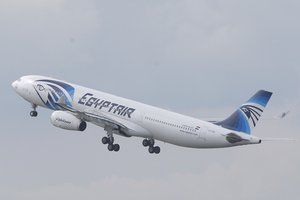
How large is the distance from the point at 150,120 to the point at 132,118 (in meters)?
3.03

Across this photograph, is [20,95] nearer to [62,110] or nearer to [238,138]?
[62,110]

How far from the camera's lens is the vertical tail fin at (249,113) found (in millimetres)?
134375

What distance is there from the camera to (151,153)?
489ft

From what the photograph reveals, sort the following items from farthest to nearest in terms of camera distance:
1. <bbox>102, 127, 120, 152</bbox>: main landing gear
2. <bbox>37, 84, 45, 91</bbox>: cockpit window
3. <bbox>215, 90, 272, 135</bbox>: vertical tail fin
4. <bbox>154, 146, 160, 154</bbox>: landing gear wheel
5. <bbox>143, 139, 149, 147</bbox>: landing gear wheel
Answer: <bbox>37, 84, 45, 91</bbox>: cockpit window, <bbox>154, 146, 160, 154</bbox>: landing gear wheel, <bbox>143, 139, 149, 147</bbox>: landing gear wheel, <bbox>102, 127, 120, 152</bbox>: main landing gear, <bbox>215, 90, 272, 135</bbox>: vertical tail fin

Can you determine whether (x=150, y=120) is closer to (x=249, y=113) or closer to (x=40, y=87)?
(x=249, y=113)

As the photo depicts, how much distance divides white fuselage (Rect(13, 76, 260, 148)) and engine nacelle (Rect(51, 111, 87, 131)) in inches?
43.6

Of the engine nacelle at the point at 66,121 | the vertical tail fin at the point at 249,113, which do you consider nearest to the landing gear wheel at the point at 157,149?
the engine nacelle at the point at 66,121

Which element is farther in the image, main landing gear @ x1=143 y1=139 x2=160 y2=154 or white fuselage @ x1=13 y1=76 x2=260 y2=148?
main landing gear @ x1=143 y1=139 x2=160 y2=154

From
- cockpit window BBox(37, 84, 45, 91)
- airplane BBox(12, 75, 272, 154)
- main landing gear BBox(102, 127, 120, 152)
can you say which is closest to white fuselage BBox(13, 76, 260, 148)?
airplane BBox(12, 75, 272, 154)

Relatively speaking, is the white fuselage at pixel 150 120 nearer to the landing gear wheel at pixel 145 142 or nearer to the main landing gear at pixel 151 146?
the landing gear wheel at pixel 145 142

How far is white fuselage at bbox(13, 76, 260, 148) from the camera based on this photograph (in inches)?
5340

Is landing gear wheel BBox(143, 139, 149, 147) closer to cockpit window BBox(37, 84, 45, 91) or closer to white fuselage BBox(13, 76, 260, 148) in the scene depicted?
white fuselage BBox(13, 76, 260, 148)

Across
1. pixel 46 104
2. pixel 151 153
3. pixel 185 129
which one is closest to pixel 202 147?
pixel 185 129

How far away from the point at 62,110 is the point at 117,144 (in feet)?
28.4
